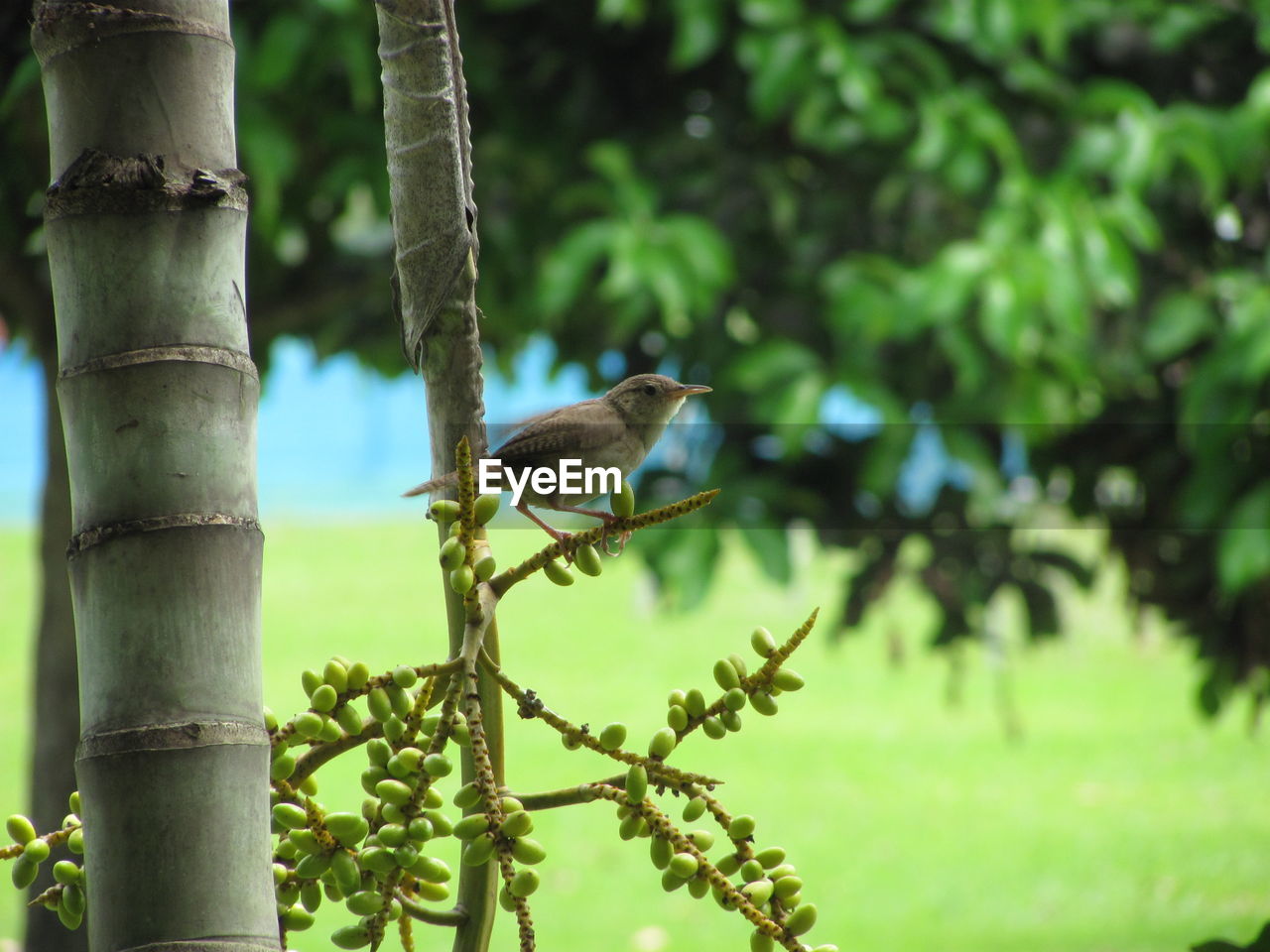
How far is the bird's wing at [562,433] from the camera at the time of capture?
47 centimetres

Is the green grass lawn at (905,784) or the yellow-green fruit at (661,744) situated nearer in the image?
the yellow-green fruit at (661,744)

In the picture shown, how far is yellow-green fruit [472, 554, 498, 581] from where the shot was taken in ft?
1.35

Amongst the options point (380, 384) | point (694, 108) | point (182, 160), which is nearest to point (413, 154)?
point (182, 160)

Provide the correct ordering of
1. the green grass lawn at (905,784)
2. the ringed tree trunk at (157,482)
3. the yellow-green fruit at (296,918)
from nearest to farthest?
the ringed tree trunk at (157,482) → the yellow-green fruit at (296,918) → the green grass lawn at (905,784)

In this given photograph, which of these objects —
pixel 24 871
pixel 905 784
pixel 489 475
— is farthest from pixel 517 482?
pixel 905 784

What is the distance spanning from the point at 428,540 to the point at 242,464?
137mm

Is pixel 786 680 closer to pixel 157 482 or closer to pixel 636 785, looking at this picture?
pixel 636 785

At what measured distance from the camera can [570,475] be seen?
47 centimetres

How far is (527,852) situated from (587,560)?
0.09m

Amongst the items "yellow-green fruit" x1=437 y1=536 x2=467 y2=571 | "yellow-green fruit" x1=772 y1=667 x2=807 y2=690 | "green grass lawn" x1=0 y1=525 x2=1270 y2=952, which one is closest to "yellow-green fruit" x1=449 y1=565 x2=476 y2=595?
"yellow-green fruit" x1=437 y1=536 x2=467 y2=571

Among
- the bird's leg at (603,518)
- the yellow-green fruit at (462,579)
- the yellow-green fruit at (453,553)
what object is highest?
the bird's leg at (603,518)

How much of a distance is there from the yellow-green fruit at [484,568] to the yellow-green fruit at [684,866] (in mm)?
107

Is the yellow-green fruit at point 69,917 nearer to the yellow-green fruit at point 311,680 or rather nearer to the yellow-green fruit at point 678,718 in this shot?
the yellow-green fruit at point 311,680

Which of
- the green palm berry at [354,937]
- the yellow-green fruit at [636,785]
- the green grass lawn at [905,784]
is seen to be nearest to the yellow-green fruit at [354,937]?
the green palm berry at [354,937]
